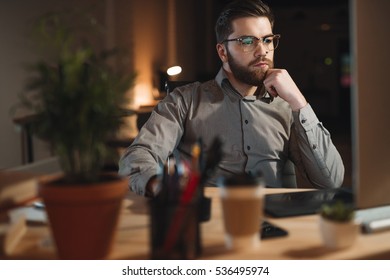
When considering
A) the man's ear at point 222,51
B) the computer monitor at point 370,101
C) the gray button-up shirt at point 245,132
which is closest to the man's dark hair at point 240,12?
the man's ear at point 222,51

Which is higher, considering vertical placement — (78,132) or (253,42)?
(253,42)

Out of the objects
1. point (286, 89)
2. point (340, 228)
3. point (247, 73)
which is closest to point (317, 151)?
point (286, 89)

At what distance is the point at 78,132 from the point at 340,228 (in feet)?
1.33

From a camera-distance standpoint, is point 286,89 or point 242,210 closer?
point 242,210

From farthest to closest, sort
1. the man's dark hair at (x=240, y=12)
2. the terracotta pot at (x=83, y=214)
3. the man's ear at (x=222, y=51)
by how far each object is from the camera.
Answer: the man's ear at (x=222, y=51)
the man's dark hair at (x=240, y=12)
the terracotta pot at (x=83, y=214)

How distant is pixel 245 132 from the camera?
1513 mm

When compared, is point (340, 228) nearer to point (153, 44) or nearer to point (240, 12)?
point (240, 12)

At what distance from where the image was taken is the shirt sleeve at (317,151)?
1.39 meters

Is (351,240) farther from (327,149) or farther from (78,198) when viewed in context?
(327,149)

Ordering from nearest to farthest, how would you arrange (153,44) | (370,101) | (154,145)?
1. (370,101)
2. (154,145)
3. (153,44)

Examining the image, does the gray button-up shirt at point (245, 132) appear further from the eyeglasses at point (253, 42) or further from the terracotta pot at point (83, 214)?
the terracotta pot at point (83, 214)

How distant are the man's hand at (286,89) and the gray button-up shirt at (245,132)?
0.09ft

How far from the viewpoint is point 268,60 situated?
1466mm
